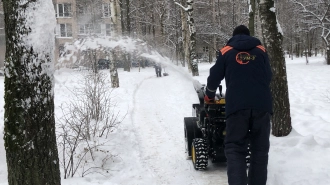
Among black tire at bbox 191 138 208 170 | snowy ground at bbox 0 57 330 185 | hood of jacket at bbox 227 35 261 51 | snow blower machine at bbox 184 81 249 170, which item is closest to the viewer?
hood of jacket at bbox 227 35 261 51

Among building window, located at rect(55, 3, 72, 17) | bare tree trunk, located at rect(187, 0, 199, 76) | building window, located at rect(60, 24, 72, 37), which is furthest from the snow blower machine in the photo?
building window, located at rect(60, 24, 72, 37)

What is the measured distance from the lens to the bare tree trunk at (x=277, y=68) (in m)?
A: 6.17

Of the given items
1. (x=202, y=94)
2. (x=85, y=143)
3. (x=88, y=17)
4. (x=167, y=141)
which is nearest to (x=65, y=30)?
(x=88, y=17)

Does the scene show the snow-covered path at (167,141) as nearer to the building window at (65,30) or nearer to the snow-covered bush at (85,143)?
the snow-covered bush at (85,143)

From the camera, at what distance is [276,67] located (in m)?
6.20

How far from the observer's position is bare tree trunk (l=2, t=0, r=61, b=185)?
3.52m

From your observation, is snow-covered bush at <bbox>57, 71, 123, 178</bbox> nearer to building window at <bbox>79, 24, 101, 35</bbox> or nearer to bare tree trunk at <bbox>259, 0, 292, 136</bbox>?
bare tree trunk at <bbox>259, 0, 292, 136</bbox>

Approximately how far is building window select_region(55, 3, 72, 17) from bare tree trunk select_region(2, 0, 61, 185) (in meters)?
40.6

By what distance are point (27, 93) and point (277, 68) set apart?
4321mm

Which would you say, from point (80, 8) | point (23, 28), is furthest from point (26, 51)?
point (80, 8)

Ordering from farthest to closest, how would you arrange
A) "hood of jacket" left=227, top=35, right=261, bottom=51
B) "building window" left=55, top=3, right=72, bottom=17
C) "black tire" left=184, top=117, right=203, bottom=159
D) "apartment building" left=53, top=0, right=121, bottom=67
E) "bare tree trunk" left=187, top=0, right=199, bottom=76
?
"building window" left=55, top=3, right=72, bottom=17 → "bare tree trunk" left=187, top=0, right=199, bottom=76 → "apartment building" left=53, top=0, right=121, bottom=67 → "black tire" left=184, top=117, right=203, bottom=159 → "hood of jacket" left=227, top=35, right=261, bottom=51

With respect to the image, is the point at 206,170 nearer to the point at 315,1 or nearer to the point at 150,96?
the point at 150,96

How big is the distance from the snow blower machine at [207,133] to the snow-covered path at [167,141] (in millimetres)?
Answer: 239

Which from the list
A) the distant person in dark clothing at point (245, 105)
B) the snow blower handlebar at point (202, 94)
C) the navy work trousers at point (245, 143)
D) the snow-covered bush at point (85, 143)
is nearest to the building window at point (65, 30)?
the snow-covered bush at point (85, 143)
